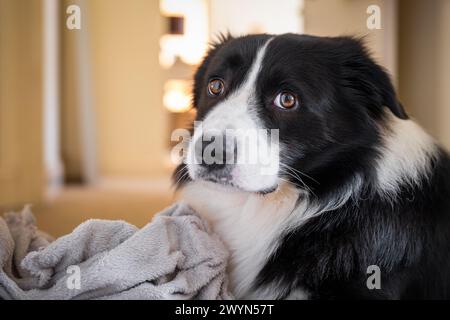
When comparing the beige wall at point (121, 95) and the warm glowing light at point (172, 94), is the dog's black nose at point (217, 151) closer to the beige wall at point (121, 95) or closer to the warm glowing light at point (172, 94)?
the beige wall at point (121, 95)

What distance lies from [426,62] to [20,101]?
260cm

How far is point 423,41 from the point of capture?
3264 millimetres

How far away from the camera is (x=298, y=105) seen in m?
1.48

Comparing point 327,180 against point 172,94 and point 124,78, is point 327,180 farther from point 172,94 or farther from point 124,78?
point 124,78

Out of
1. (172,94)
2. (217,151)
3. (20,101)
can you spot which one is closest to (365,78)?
(217,151)

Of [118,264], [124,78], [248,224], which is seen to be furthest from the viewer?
[124,78]

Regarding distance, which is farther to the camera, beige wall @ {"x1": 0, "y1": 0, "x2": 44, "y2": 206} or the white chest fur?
beige wall @ {"x1": 0, "y1": 0, "x2": 44, "y2": 206}

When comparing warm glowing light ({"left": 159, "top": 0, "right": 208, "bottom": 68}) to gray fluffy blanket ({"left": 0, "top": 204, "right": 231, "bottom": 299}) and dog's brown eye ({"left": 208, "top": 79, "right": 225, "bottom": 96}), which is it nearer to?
dog's brown eye ({"left": 208, "top": 79, "right": 225, "bottom": 96})

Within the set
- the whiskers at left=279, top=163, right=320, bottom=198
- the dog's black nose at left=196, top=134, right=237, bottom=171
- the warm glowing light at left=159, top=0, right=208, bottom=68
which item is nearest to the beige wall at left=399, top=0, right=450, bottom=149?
the warm glowing light at left=159, top=0, right=208, bottom=68

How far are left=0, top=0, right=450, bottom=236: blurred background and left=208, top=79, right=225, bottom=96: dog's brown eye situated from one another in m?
0.40

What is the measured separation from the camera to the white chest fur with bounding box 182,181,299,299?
153 centimetres

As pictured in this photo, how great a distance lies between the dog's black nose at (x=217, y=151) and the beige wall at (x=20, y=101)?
225 centimetres

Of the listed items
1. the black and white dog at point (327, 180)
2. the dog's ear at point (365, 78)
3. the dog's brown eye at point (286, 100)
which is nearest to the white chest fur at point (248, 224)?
the black and white dog at point (327, 180)

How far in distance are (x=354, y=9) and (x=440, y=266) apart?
57.7 inches
